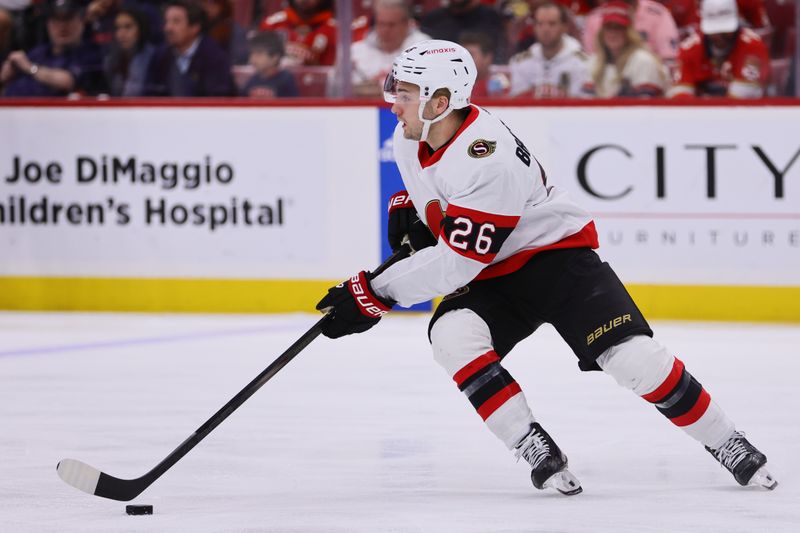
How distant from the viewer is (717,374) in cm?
481

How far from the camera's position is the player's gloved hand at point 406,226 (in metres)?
3.29

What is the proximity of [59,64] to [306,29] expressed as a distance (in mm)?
1236

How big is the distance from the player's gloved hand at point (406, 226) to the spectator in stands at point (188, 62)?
135 inches

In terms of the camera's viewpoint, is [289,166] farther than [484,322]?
Yes

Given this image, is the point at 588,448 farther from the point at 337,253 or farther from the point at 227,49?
the point at 227,49

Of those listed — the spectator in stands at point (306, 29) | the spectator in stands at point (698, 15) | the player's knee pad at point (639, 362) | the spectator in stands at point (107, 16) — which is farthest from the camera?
the spectator in stands at point (107, 16)

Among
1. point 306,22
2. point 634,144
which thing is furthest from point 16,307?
point 634,144

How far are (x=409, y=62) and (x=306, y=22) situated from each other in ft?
11.7

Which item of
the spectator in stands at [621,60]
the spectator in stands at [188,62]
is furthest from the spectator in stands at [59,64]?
the spectator in stands at [621,60]

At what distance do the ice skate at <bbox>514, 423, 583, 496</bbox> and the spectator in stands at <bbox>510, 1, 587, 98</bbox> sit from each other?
11.3 ft

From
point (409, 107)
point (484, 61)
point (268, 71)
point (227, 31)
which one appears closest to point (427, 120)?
point (409, 107)

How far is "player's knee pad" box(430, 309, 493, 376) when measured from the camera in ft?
10.1

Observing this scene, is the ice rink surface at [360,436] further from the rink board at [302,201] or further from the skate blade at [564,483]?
the rink board at [302,201]

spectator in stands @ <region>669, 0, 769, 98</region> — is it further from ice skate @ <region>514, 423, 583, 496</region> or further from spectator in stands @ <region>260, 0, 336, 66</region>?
ice skate @ <region>514, 423, 583, 496</region>
